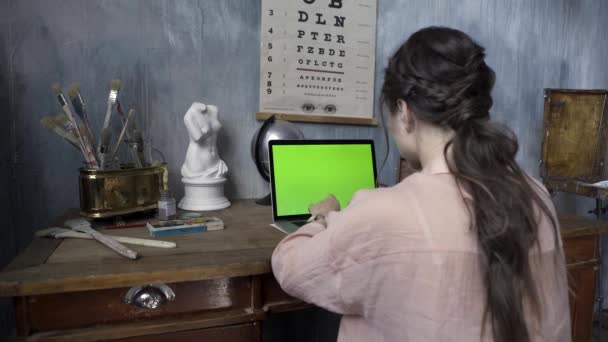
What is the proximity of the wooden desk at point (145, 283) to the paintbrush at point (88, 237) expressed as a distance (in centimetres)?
1

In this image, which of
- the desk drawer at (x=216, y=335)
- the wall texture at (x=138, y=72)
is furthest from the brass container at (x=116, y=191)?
the desk drawer at (x=216, y=335)

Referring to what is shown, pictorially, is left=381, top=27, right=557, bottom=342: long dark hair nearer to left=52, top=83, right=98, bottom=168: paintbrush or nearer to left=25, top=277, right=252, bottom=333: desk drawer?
left=25, top=277, right=252, bottom=333: desk drawer

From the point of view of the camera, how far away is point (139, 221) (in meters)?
1.08

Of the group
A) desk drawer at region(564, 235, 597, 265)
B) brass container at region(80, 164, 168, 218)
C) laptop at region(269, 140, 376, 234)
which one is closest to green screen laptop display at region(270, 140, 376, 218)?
laptop at region(269, 140, 376, 234)

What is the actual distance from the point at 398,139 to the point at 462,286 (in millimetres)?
268

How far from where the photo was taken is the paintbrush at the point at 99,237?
0.79 meters

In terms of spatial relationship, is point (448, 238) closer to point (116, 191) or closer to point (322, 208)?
point (322, 208)

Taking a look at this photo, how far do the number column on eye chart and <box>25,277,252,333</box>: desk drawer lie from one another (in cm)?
74

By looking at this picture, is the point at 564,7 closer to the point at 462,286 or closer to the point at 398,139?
the point at 398,139

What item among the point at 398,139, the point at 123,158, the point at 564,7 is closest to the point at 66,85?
the point at 123,158

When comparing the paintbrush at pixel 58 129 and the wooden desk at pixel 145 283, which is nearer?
the wooden desk at pixel 145 283

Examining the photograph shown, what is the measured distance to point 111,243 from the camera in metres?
0.85

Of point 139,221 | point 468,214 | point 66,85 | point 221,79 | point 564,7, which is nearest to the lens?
point 468,214

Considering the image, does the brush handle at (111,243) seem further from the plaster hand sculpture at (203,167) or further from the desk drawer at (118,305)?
the plaster hand sculpture at (203,167)
